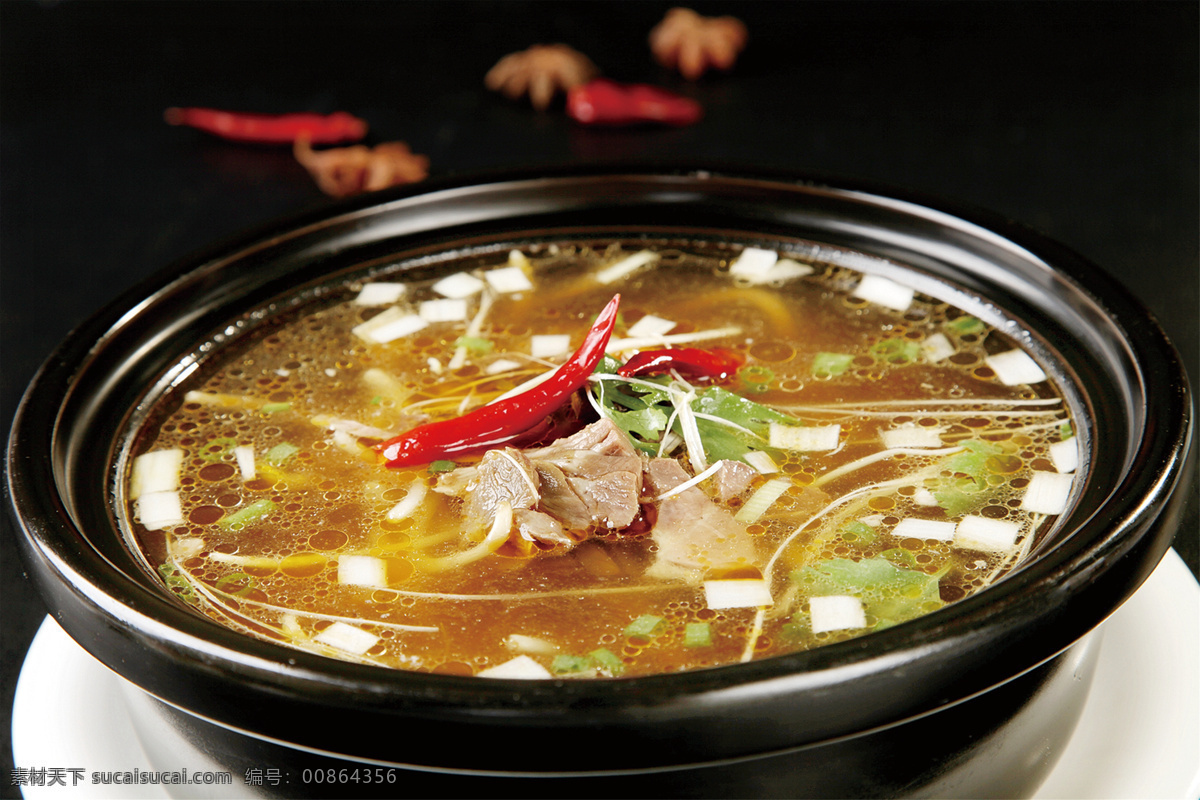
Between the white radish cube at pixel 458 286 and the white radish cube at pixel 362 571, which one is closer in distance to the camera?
the white radish cube at pixel 362 571

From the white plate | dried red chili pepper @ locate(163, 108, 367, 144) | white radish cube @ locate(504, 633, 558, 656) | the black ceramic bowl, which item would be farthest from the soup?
dried red chili pepper @ locate(163, 108, 367, 144)

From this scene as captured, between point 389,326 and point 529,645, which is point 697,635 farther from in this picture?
point 389,326

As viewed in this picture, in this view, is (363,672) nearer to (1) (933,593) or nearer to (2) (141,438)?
(1) (933,593)

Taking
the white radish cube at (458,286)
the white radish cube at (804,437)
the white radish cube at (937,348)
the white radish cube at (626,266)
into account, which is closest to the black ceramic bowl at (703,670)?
the white radish cube at (937,348)

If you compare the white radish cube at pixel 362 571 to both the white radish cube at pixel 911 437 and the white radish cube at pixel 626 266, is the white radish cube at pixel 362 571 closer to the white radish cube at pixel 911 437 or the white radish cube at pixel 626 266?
the white radish cube at pixel 911 437

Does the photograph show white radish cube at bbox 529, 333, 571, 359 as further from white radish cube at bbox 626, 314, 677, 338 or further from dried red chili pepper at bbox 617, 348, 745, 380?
dried red chili pepper at bbox 617, 348, 745, 380

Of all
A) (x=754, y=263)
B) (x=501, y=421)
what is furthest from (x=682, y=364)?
(x=754, y=263)
